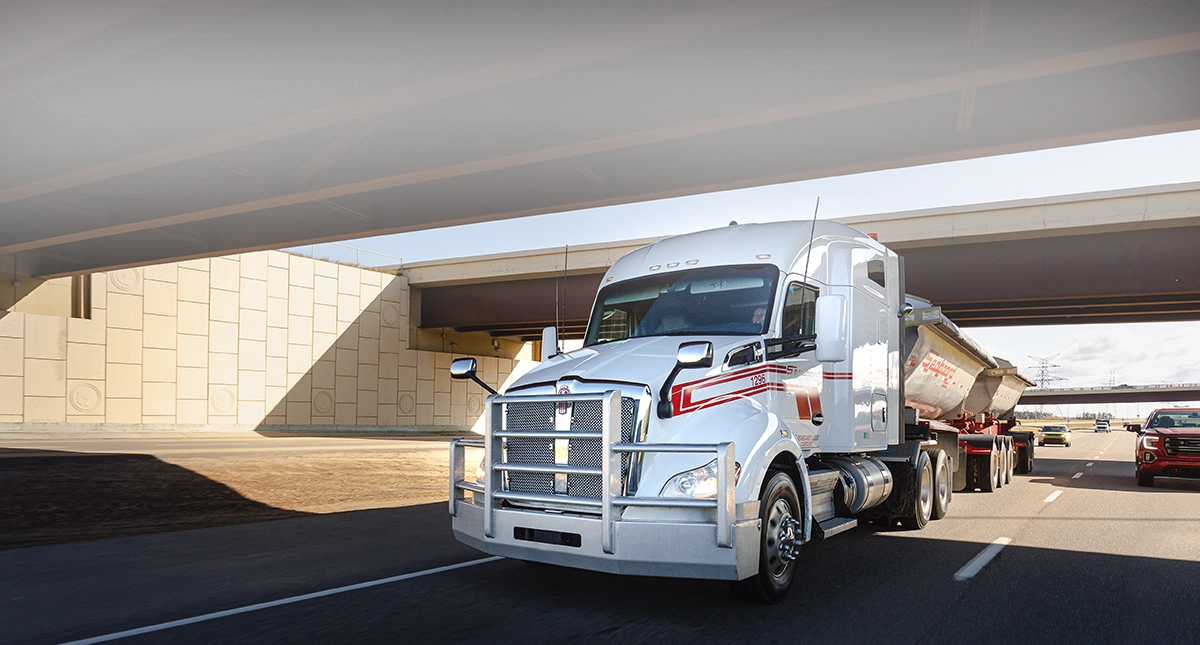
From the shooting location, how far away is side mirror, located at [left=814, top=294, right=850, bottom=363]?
6992mm

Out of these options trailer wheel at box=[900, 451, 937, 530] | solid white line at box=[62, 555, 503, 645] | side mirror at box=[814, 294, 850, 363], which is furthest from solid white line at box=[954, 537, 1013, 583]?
solid white line at box=[62, 555, 503, 645]

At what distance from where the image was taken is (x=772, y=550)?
6.52 m

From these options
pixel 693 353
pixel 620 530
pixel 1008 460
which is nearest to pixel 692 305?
pixel 693 353

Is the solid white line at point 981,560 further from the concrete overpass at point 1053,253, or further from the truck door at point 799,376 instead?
the concrete overpass at point 1053,253

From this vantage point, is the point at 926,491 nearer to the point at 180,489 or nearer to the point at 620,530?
the point at 620,530

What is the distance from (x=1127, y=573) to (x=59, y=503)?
14.1 m

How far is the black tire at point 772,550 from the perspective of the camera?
6.37m

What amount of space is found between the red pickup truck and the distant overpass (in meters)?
89.2

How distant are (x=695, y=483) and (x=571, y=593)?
5.52ft

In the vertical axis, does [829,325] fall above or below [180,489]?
above

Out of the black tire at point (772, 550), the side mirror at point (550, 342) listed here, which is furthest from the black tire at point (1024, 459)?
the black tire at point (772, 550)

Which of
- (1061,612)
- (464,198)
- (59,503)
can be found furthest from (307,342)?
(1061,612)

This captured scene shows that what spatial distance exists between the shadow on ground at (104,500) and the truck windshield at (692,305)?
719cm

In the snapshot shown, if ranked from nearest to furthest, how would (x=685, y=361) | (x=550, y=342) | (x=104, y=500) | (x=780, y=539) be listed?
(x=685, y=361)
(x=780, y=539)
(x=550, y=342)
(x=104, y=500)
